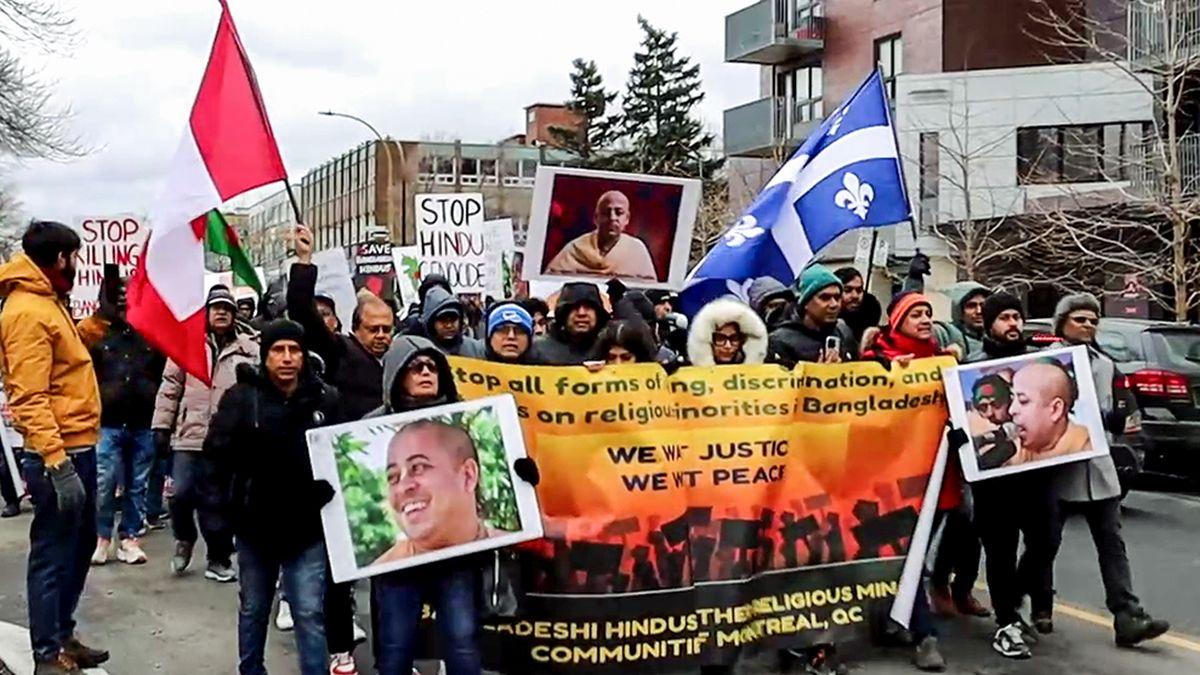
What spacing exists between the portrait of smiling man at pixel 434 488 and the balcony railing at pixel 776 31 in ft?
106

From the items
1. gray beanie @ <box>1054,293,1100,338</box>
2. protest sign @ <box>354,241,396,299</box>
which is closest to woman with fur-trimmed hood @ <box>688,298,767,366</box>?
gray beanie @ <box>1054,293,1100,338</box>

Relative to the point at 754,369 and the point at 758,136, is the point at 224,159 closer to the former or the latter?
the point at 754,369

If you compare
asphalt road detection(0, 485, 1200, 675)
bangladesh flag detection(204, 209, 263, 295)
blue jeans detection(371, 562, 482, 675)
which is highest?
bangladesh flag detection(204, 209, 263, 295)

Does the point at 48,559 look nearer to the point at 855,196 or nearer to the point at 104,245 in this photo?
the point at 855,196

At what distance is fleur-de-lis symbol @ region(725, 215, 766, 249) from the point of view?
721 centimetres

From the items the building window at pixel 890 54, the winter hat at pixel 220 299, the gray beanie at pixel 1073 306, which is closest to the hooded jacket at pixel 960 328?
the gray beanie at pixel 1073 306

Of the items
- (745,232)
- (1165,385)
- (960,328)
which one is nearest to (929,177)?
(1165,385)

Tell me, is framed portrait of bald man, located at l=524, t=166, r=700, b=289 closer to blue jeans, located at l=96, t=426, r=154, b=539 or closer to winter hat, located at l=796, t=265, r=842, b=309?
winter hat, located at l=796, t=265, r=842, b=309

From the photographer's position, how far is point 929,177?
2972cm

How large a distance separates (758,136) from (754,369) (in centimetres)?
3200

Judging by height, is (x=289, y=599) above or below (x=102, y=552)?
above

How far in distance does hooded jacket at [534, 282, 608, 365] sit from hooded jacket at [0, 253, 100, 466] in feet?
6.84

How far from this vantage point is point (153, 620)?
7.04 meters

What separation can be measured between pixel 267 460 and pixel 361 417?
3.51 feet
